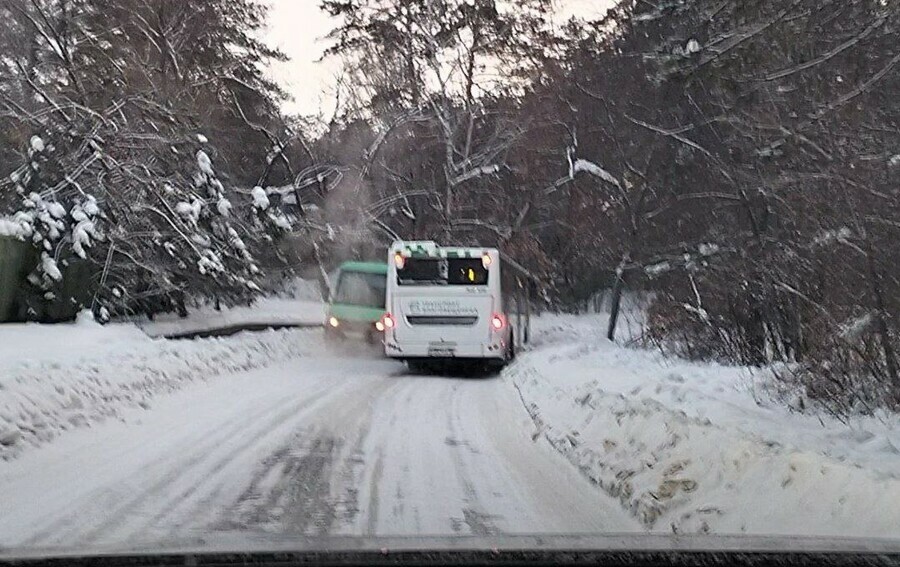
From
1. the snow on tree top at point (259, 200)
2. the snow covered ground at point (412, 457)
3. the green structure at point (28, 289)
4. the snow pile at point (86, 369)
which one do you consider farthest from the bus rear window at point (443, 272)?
the snow on tree top at point (259, 200)

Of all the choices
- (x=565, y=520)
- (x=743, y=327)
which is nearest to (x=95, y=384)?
(x=565, y=520)

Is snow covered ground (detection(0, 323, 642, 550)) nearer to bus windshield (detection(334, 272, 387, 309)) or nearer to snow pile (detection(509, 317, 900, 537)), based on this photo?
snow pile (detection(509, 317, 900, 537))

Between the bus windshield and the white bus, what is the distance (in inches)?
175

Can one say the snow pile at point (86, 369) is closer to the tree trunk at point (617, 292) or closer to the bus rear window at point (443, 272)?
the bus rear window at point (443, 272)

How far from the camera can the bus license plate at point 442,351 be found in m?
21.1

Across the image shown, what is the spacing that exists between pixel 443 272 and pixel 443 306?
2.61 ft

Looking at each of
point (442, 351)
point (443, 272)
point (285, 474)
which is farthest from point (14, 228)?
point (285, 474)

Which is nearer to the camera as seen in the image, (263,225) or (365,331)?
(365,331)

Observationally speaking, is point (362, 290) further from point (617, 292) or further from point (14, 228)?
point (14, 228)

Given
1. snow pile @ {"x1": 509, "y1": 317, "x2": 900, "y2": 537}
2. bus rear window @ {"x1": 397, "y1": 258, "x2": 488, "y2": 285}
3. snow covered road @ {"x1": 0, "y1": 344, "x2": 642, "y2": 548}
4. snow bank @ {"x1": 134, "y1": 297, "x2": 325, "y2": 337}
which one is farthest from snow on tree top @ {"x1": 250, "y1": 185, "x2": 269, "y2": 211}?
snow pile @ {"x1": 509, "y1": 317, "x2": 900, "y2": 537}

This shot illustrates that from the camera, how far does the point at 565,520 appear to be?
7.55m

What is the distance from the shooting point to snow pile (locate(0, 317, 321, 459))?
34.6 ft

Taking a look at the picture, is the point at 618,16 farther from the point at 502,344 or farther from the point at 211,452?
the point at 211,452

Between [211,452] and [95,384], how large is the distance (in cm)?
344
